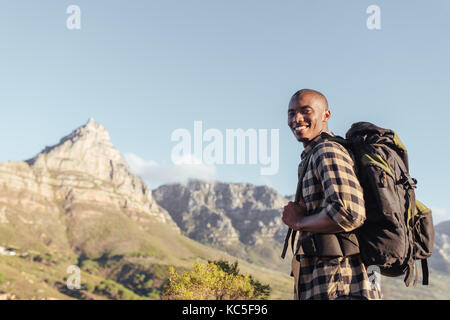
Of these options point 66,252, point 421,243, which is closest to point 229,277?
point 421,243

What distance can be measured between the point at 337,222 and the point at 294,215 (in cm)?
50

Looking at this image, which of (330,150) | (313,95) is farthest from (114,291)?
(330,150)

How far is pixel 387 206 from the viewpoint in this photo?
3.25m

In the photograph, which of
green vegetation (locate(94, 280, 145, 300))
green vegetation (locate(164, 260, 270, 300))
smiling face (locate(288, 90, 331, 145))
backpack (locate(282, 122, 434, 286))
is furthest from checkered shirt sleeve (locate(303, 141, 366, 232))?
green vegetation (locate(94, 280, 145, 300))

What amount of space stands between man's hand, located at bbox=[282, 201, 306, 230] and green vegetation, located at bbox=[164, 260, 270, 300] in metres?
21.0

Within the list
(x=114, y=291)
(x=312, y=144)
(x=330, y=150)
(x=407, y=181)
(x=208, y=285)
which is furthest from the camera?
(x=114, y=291)

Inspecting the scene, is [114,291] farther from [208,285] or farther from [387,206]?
[387,206]

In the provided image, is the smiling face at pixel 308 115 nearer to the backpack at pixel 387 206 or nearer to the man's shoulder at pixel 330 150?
the backpack at pixel 387 206

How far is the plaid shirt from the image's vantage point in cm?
329

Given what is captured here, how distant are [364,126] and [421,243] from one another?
1446 millimetres

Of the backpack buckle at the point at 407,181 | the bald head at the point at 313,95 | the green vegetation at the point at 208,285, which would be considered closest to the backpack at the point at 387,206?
the backpack buckle at the point at 407,181

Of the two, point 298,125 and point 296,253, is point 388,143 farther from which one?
point 296,253

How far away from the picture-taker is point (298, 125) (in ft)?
13.7

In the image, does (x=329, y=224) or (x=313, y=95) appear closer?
(x=329, y=224)
